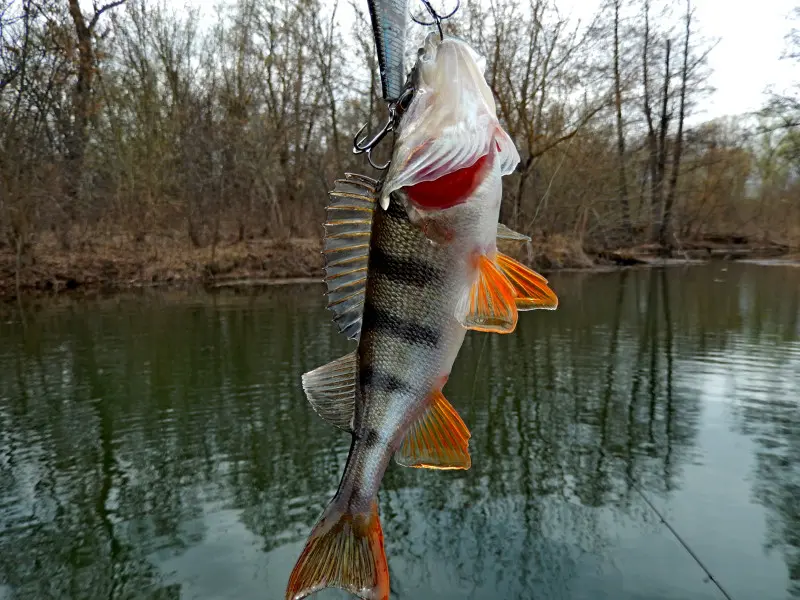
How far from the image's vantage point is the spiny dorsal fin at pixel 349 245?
162 cm

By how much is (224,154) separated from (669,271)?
2348cm

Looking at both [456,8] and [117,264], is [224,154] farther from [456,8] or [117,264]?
[456,8]

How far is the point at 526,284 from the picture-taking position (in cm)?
165

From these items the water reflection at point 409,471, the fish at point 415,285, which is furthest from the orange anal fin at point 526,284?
→ the water reflection at point 409,471

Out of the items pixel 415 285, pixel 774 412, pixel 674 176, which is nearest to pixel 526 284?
pixel 415 285

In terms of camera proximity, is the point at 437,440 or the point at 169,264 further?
the point at 169,264

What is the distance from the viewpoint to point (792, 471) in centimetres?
889

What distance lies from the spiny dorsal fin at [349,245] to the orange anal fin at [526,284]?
366 mm

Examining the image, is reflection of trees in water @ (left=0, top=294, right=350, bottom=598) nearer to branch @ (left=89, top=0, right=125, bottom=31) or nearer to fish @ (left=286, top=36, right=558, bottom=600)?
fish @ (left=286, top=36, right=558, bottom=600)

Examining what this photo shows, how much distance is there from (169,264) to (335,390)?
1045 inches

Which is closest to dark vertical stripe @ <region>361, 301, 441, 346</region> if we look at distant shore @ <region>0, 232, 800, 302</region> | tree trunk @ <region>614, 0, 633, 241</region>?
distant shore @ <region>0, 232, 800, 302</region>

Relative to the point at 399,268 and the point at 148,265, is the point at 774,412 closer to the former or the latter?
the point at 399,268

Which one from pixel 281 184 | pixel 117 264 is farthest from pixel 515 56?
pixel 117 264

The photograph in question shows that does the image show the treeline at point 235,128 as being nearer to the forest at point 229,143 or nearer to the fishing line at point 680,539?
the forest at point 229,143
